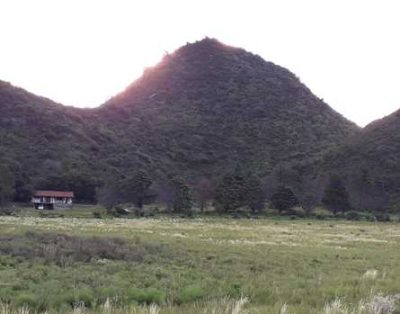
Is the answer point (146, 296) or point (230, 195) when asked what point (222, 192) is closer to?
point (230, 195)

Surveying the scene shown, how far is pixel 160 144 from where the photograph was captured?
162625mm

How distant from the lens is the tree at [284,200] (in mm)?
89750

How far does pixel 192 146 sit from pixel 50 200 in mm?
72725

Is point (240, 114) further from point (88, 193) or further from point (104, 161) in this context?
point (88, 193)

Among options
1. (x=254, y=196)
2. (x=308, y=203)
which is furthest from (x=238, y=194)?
(x=308, y=203)

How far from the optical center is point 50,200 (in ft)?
318

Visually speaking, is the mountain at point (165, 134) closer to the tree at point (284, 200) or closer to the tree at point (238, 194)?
the tree at point (238, 194)

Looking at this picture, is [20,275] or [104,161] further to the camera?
[104,161]

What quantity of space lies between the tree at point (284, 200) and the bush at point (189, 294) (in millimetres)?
79260

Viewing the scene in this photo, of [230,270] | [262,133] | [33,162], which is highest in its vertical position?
[262,133]

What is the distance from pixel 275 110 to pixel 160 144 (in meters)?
43.4

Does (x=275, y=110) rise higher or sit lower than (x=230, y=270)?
higher

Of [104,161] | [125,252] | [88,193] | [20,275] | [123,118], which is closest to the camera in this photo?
[20,275]

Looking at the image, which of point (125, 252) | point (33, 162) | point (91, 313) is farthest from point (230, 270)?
point (33, 162)
